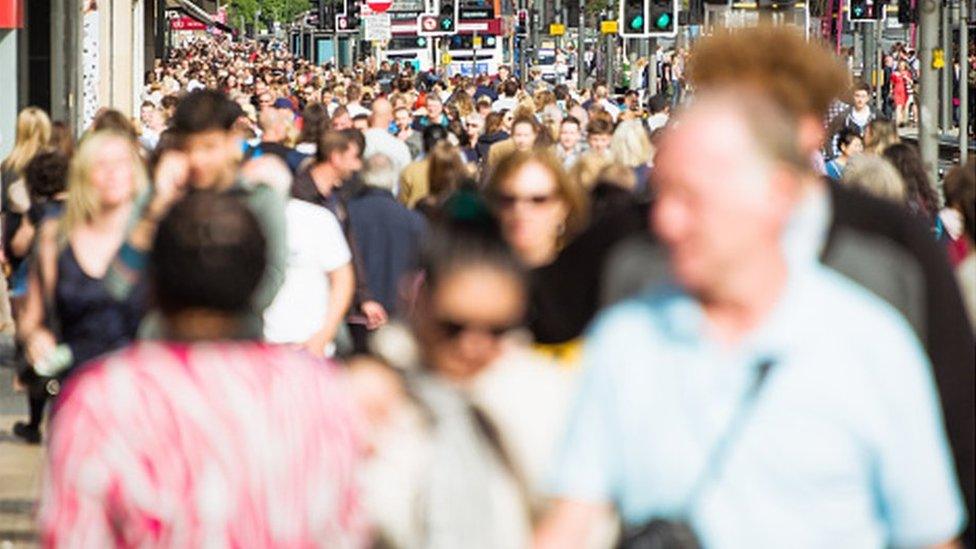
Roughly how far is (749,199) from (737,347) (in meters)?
0.25

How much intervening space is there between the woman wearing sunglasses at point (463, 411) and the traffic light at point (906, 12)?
2355cm

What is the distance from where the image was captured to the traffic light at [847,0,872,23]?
3934 cm

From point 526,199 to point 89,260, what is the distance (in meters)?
1.63

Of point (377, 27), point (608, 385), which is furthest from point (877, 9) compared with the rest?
point (608, 385)

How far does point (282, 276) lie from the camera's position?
8.30 meters

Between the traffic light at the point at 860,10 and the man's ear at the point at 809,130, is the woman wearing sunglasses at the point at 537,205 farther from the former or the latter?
the traffic light at the point at 860,10

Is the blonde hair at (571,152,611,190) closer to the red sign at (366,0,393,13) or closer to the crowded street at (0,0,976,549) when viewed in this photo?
the crowded street at (0,0,976,549)

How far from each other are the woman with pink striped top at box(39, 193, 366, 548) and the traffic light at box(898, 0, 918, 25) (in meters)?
24.6

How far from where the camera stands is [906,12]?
97.3 feet

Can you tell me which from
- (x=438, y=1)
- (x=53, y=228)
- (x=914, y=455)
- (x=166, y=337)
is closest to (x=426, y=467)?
(x=166, y=337)

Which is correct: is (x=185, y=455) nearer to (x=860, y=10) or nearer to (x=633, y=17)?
(x=633, y=17)

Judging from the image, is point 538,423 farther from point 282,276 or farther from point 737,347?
point 282,276

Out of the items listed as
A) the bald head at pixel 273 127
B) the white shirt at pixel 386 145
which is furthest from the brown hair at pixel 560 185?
the white shirt at pixel 386 145

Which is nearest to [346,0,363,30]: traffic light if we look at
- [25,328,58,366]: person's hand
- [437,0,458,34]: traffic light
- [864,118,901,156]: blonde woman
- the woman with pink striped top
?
[437,0,458,34]: traffic light
